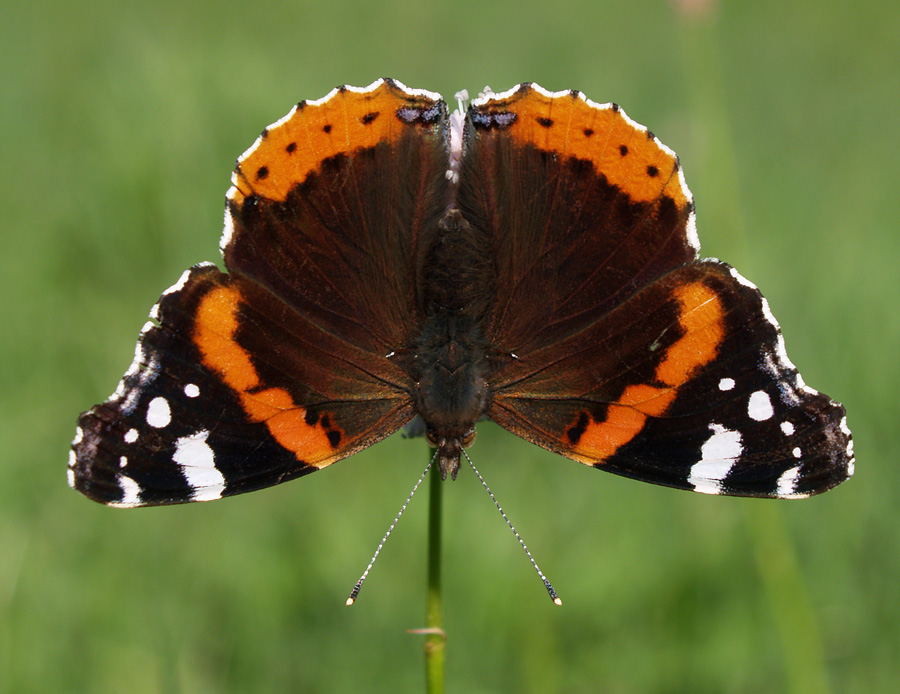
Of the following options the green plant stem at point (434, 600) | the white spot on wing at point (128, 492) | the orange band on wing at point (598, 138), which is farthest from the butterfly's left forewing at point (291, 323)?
the green plant stem at point (434, 600)

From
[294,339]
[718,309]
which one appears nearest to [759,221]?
[718,309]

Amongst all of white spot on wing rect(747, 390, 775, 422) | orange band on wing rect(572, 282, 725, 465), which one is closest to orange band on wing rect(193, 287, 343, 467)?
orange band on wing rect(572, 282, 725, 465)

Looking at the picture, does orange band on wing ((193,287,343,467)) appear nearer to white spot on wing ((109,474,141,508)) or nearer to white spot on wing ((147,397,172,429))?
white spot on wing ((147,397,172,429))

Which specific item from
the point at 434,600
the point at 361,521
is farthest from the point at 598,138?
the point at 361,521

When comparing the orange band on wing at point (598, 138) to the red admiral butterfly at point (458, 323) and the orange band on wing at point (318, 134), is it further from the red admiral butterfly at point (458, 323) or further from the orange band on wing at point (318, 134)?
the orange band on wing at point (318, 134)

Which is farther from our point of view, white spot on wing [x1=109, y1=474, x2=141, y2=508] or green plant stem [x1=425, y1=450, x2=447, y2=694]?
white spot on wing [x1=109, y1=474, x2=141, y2=508]

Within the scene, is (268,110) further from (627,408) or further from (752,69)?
(752,69)

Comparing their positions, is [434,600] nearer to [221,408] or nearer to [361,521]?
[221,408]
